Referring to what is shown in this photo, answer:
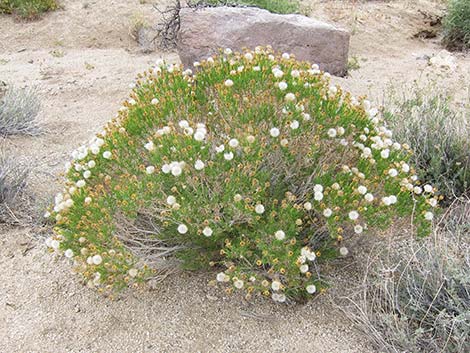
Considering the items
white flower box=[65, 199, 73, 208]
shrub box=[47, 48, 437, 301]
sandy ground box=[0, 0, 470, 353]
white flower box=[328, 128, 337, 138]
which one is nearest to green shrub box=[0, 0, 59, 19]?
sandy ground box=[0, 0, 470, 353]

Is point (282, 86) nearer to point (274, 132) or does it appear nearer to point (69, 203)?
point (274, 132)

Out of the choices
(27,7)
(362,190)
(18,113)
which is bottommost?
(27,7)

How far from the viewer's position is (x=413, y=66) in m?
7.77

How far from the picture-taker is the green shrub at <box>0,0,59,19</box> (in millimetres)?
9984

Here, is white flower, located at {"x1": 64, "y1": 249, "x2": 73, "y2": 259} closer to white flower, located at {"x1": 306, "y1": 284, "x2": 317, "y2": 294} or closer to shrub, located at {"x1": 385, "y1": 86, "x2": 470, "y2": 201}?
white flower, located at {"x1": 306, "y1": 284, "x2": 317, "y2": 294}

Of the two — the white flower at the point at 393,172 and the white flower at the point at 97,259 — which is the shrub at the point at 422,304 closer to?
the white flower at the point at 393,172

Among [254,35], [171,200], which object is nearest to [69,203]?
[171,200]

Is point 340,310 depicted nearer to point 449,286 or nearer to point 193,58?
point 449,286

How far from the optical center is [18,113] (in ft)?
17.7

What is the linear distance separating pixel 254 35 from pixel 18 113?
2.87 m

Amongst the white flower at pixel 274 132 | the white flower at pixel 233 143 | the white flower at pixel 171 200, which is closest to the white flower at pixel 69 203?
the white flower at pixel 171 200

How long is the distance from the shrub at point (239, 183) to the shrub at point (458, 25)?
245 inches

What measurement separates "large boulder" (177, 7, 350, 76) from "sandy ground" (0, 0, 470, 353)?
1.54ft

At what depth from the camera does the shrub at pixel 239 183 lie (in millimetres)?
2496
